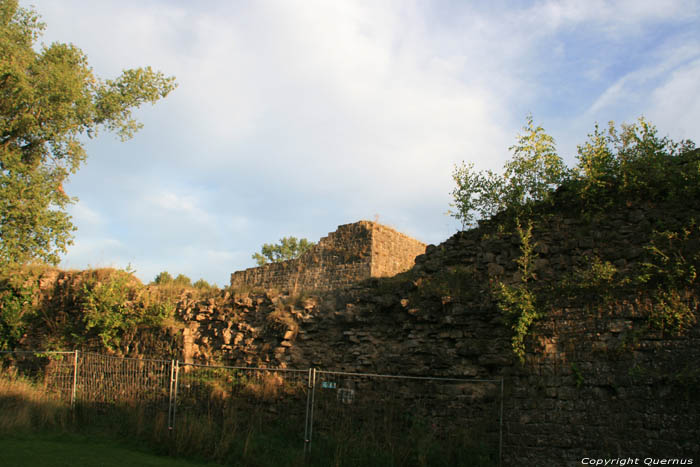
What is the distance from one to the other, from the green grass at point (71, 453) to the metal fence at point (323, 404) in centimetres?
79

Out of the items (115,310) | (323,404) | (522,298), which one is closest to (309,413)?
(323,404)

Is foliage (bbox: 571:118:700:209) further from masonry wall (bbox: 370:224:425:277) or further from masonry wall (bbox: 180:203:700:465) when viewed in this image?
masonry wall (bbox: 370:224:425:277)

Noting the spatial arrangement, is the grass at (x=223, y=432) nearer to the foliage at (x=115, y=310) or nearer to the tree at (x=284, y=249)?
the foliage at (x=115, y=310)

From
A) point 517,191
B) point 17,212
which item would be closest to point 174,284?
point 17,212

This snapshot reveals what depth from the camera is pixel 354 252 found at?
17.8 meters

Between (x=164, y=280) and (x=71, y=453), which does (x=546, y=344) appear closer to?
(x=71, y=453)

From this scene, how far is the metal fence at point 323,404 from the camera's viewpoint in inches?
284

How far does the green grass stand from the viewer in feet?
22.7

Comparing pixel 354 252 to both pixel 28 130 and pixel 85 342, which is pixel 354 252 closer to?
pixel 85 342

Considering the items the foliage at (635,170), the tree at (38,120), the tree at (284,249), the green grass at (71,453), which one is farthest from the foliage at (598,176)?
the tree at (284,249)

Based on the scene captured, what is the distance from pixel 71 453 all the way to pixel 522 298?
7399 mm

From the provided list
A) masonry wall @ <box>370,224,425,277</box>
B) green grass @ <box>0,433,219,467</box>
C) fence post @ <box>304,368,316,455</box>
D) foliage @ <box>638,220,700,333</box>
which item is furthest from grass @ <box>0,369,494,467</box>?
masonry wall @ <box>370,224,425,277</box>

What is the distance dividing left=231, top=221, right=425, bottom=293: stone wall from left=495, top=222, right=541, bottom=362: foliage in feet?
29.9

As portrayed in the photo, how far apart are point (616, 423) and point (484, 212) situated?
4.37 meters
